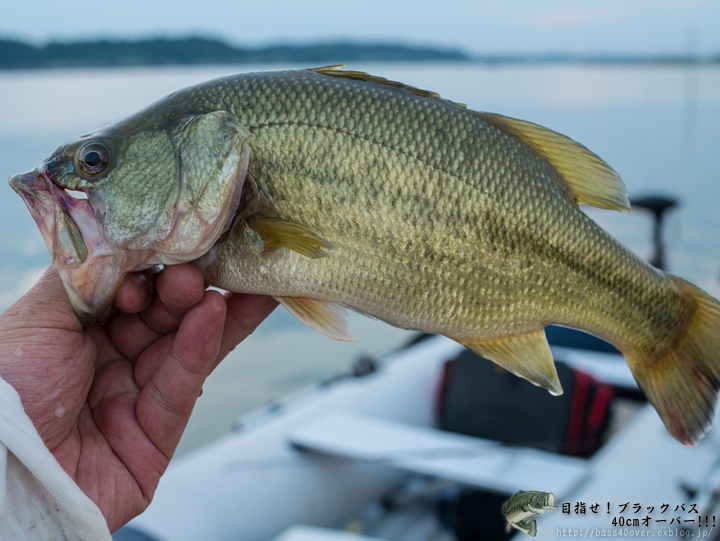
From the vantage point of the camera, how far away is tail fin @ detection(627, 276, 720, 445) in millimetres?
1559

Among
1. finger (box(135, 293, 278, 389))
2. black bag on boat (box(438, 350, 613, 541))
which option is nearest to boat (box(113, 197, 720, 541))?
black bag on boat (box(438, 350, 613, 541))

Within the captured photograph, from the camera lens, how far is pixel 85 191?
143 centimetres

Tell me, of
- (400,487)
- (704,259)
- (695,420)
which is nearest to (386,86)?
(695,420)

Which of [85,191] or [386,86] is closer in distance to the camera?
[85,191]

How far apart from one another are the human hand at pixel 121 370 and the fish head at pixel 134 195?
11cm

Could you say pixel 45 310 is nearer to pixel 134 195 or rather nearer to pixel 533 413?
pixel 134 195

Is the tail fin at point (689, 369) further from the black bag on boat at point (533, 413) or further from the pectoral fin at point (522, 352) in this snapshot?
the black bag on boat at point (533, 413)

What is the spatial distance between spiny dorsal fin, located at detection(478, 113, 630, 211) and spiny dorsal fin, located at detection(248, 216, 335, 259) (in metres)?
0.56

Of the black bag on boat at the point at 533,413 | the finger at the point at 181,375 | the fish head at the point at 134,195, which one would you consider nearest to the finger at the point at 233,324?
the finger at the point at 181,375

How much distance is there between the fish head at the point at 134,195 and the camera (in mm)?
1415

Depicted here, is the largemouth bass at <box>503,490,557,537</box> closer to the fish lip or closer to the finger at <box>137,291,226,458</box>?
the finger at <box>137,291,226,458</box>

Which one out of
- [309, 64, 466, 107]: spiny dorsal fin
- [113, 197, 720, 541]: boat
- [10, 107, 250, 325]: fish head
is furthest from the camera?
[113, 197, 720, 541]: boat

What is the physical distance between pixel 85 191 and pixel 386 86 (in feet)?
2.35

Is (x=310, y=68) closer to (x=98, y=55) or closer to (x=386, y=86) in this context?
(x=386, y=86)
